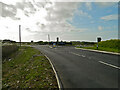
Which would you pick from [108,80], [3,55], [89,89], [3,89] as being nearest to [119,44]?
[108,80]

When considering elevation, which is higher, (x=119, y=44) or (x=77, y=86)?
(x=119, y=44)

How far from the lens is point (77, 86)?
3664 mm

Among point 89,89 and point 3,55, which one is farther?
point 3,55

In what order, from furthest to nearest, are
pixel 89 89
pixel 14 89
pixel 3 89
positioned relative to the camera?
1. pixel 3 89
2. pixel 14 89
3. pixel 89 89

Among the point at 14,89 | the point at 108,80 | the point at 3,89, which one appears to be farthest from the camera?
the point at 3,89

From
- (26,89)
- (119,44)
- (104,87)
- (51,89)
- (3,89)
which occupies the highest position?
(119,44)

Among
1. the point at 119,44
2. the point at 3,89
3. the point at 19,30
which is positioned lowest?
the point at 3,89

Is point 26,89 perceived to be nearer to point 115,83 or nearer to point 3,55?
point 115,83

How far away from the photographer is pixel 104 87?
346cm

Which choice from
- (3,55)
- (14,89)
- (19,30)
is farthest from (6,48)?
(19,30)

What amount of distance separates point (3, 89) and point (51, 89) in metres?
4.52

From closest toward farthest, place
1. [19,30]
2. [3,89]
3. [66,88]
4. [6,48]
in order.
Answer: [66,88]
[3,89]
[6,48]
[19,30]

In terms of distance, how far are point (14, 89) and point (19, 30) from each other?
42.6 meters

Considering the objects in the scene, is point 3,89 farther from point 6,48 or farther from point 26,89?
point 6,48
